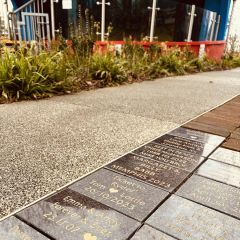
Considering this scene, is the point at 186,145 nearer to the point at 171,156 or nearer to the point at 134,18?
the point at 171,156

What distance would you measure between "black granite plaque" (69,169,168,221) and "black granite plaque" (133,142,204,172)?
1.42 feet

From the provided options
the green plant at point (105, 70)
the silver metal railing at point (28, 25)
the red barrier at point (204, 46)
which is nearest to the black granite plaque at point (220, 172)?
the green plant at point (105, 70)

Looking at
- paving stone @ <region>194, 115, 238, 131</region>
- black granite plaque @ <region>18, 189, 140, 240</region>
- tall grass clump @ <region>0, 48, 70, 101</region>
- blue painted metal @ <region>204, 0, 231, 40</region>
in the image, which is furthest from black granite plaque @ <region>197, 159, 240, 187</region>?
blue painted metal @ <region>204, 0, 231, 40</region>

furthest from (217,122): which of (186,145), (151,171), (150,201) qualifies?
(150,201)

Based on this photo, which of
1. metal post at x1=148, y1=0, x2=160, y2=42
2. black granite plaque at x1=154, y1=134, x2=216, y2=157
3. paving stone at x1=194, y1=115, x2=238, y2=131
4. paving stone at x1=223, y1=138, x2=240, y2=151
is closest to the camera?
black granite plaque at x1=154, y1=134, x2=216, y2=157

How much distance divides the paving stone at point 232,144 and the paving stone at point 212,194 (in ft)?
2.58

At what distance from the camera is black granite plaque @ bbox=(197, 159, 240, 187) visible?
2068mm

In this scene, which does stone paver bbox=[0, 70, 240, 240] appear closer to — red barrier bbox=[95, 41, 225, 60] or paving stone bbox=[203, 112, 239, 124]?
paving stone bbox=[203, 112, 239, 124]

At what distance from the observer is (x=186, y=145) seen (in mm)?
2699

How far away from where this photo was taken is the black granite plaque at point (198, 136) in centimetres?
284

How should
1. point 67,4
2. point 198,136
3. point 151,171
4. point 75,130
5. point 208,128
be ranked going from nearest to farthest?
point 151,171, point 198,136, point 75,130, point 208,128, point 67,4

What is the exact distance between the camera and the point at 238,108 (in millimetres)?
4332

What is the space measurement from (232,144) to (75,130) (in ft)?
5.30

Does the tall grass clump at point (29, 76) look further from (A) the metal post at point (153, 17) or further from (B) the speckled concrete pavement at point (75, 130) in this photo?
(A) the metal post at point (153, 17)
